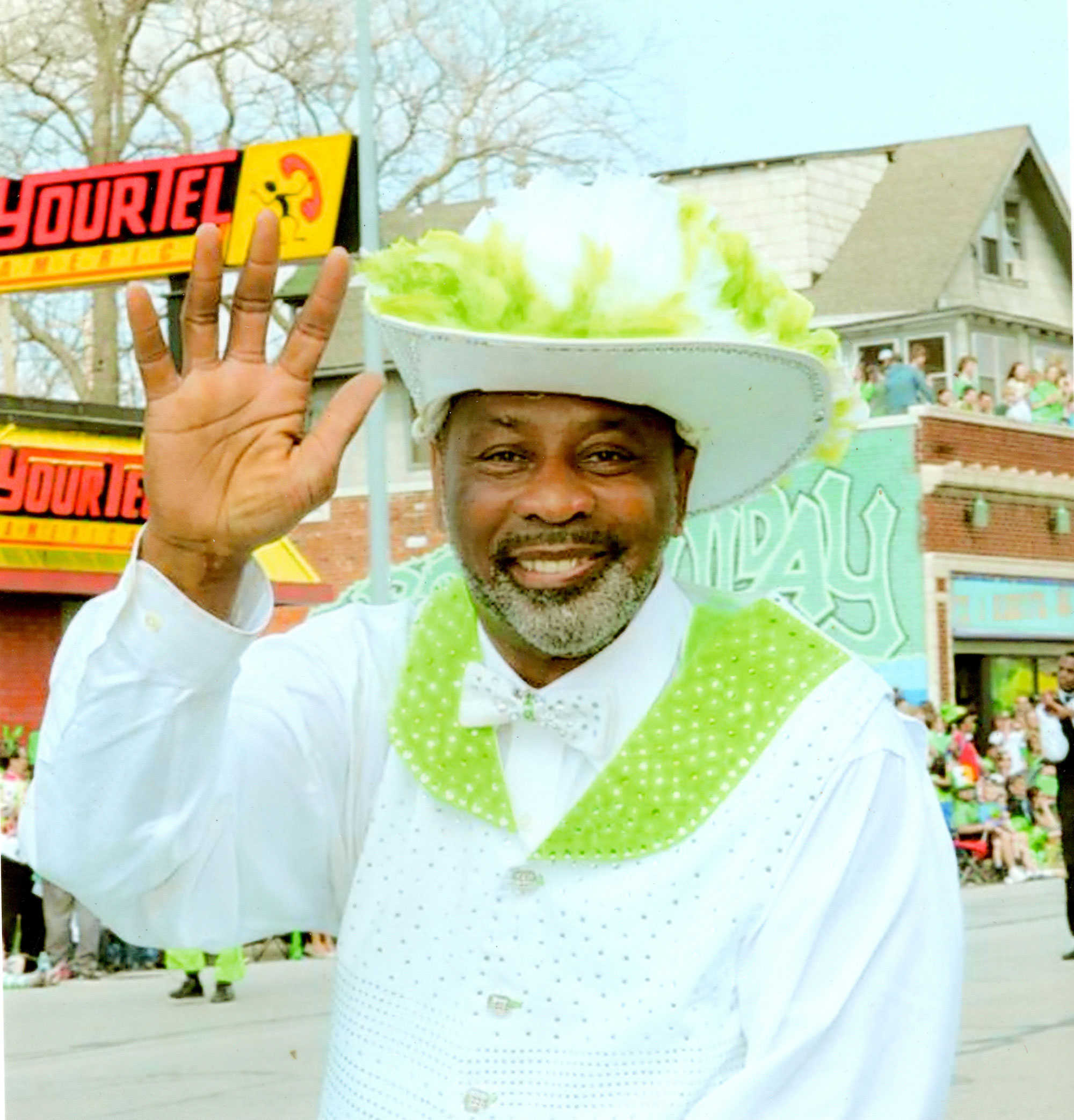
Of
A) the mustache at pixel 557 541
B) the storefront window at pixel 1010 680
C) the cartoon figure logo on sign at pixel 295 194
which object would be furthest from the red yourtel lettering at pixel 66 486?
the mustache at pixel 557 541

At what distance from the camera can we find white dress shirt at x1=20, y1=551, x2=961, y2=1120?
194 cm

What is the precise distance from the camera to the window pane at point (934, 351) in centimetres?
1961

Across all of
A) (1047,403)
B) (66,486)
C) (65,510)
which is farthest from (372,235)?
(1047,403)

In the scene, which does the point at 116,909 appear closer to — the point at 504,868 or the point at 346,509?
the point at 504,868

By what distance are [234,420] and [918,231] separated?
19.0 metres

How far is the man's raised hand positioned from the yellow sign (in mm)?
12313

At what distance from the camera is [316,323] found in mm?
2016

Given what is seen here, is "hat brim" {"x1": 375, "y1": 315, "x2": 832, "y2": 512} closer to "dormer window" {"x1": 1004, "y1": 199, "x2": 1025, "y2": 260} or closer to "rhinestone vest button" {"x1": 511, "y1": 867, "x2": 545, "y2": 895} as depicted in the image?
"rhinestone vest button" {"x1": 511, "y1": 867, "x2": 545, "y2": 895}

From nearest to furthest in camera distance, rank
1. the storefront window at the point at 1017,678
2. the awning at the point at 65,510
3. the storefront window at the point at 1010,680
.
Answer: the awning at the point at 65,510, the storefront window at the point at 1017,678, the storefront window at the point at 1010,680

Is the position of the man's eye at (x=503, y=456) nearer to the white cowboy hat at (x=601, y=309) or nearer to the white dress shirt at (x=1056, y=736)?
the white cowboy hat at (x=601, y=309)

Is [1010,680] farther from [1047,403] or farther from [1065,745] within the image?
[1065,745]

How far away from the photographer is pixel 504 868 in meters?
2.11

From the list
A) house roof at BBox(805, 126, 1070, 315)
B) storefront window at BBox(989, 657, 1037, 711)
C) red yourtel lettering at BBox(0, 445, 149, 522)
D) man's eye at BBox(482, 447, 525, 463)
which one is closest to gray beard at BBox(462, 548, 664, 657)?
man's eye at BBox(482, 447, 525, 463)

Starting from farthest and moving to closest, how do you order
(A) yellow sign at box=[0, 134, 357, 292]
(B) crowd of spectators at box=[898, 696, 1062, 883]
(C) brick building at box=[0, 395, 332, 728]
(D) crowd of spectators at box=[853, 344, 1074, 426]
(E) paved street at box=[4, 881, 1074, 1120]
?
(D) crowd of spectators at box=[853, 344, 1074, 426] → (A) yellow sign at box=[0, 134, 357, 292] → (C) brick building at box=[0, 395, 332, 728] → (B) crowd of spectators at box=[898, 696, 1062, 883] → (E) paved street at box=[4, 881, 1074, 1120]
